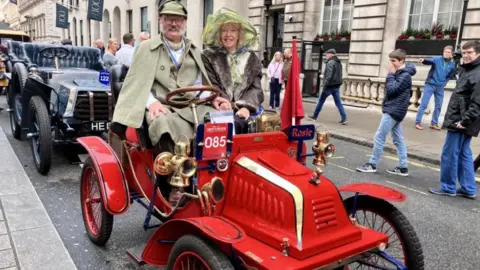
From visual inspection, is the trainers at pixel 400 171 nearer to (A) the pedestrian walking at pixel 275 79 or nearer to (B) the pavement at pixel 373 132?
(B) the pavement at pixel 373 132

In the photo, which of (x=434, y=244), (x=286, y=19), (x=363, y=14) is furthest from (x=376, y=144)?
(x=286, y=19)

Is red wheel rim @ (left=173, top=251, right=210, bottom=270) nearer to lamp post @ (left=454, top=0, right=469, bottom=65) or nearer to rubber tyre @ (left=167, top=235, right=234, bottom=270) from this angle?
rubber tyre @ (left=167, top=235, right=234, bottom=270)

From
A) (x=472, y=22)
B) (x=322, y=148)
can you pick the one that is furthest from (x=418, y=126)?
(x=322, y=148)

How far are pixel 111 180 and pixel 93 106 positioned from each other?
2795 mm

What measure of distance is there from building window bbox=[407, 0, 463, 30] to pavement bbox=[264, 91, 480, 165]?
2935 millimetres

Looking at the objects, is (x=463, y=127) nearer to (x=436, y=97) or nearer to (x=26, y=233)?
(x=26, y=233)

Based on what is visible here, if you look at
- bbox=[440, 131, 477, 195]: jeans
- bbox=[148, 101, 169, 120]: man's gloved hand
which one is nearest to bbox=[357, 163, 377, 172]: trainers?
bbox=[440, 131, 477, 195]: jeans

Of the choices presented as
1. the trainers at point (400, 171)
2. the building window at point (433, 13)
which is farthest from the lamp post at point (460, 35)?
the trainers at point (400, 171)

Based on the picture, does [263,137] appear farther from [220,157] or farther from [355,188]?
[355,188]

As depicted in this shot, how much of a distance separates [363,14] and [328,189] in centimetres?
1231

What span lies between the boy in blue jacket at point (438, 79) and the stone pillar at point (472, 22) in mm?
1607

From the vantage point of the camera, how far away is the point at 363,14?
1341 cm

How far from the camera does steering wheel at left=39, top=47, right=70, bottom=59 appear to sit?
775 cm

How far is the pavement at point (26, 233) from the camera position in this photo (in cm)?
312
